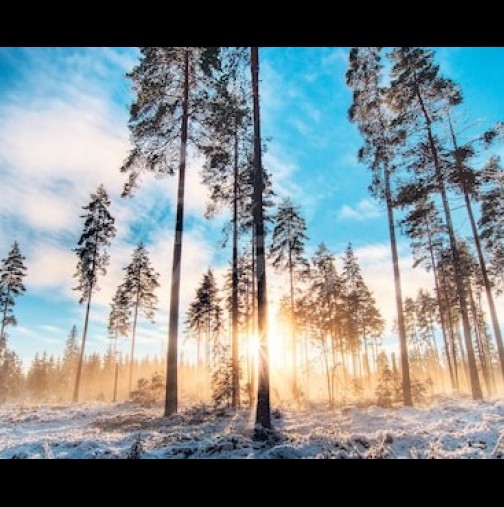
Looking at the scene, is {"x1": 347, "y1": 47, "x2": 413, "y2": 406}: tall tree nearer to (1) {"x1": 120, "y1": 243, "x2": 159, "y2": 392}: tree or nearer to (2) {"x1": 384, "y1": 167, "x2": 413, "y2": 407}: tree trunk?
(2) {"x1": 384, "y1": 167, "x2": 413, "y2": 407}: tree trunk

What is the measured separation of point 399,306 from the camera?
15.5 m

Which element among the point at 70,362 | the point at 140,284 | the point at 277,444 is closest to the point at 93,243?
the point at 140,284

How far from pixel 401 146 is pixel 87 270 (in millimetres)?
23090

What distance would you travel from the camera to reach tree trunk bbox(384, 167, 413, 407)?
14.9 metres

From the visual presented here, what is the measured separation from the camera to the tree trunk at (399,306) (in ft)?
49.0

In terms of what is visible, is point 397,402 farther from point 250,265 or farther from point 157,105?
point 157,105

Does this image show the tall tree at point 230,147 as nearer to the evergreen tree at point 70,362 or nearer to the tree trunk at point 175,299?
the tree trunk at point 175,299

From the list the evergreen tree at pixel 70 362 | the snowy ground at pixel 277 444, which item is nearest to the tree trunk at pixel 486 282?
the snowy ground at pixel 277 444

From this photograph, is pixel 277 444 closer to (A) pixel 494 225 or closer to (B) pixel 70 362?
(A) pixel 494 225

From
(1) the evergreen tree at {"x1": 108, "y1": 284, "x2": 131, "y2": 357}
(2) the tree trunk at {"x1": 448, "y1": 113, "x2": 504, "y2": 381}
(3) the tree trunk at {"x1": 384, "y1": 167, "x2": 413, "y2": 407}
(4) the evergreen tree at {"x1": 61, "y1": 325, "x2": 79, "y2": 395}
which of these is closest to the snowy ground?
(3) the tree trunk at {"x1": 384, "y1": 167, "x2": 413, "y2": 407}

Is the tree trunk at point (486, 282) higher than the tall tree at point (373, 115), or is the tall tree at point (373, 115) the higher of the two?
the tall tree at point (373, 115)
